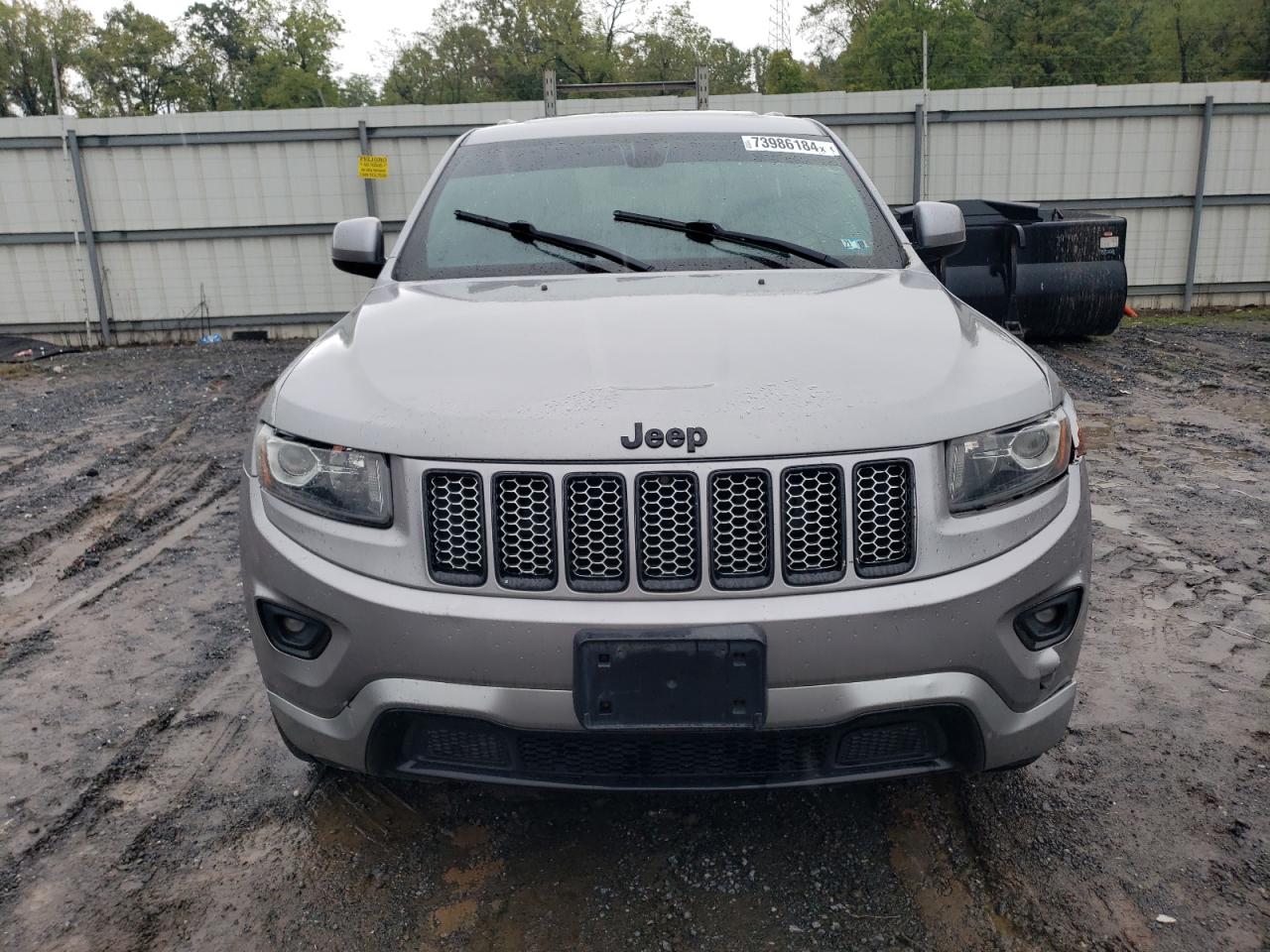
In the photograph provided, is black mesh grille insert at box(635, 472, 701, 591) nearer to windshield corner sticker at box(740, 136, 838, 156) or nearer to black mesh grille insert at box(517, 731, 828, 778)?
black mesh grille insert at box(517, 731, 828, 778)

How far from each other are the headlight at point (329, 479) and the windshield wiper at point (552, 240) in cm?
120

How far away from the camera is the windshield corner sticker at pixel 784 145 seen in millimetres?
3551

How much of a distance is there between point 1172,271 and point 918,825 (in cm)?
1405

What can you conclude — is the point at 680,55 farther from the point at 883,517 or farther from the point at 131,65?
the point at 883,517

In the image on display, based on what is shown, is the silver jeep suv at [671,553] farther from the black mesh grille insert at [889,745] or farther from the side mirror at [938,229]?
the side mirror at [938,229]

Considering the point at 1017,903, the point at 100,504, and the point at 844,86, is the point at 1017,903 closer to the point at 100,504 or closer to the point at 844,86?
the point at 100,504

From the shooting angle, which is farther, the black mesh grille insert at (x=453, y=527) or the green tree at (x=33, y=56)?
the green tree at (x=33, y=56)

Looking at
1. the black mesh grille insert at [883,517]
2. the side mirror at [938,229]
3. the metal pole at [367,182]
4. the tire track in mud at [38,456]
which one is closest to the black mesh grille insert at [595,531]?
the black mesh grille insert at [883,517]

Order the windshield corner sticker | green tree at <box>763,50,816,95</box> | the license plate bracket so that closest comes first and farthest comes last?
the license plate bracket < the windshield corner sticker < green tree at <box>763,50,816,95</box>

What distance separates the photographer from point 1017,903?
7.30 feet

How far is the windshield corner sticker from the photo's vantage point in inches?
140

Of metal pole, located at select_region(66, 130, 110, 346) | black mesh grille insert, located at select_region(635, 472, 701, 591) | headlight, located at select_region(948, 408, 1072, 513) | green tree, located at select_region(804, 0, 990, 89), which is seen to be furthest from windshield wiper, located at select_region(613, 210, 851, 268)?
green tree, located at select_region(804, 0, 990, 89)

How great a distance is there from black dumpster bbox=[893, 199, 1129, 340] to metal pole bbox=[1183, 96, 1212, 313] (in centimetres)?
439

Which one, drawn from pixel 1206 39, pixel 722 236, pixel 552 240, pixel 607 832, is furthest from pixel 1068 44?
pixel 607 832
